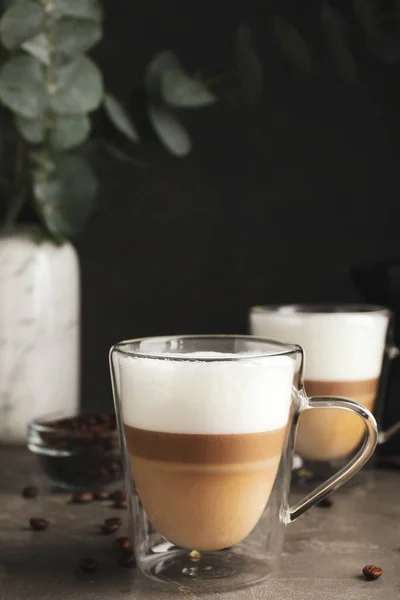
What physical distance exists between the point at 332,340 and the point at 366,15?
2.22 feet

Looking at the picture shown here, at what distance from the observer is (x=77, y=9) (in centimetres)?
141

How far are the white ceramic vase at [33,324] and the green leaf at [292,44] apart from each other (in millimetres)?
515

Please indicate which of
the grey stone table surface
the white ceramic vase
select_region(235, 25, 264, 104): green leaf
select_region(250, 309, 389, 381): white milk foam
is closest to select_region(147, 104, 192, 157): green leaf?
select_region(235, 25, 264, 104): green leaf

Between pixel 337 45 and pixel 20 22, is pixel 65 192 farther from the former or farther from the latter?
pixel 337 45

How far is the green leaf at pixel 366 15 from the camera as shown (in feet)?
5.03

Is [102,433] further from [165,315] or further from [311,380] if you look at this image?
[165,315]

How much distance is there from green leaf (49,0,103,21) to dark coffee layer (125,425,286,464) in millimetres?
793

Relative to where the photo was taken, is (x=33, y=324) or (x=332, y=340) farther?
(x=33, y=324)

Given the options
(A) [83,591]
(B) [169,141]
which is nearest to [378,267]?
(B) [169,141]

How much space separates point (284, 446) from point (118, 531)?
263 mm

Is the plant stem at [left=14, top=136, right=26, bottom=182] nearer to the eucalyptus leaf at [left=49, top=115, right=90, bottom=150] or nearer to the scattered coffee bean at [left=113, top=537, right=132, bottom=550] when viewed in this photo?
the eucalyptus leaf at [left=49, top=115, right=90, bottom=150]

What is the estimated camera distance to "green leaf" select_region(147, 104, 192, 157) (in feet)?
5.10

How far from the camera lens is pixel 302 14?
1.67 meters

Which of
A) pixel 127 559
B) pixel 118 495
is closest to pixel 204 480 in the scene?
pixel 127 559
